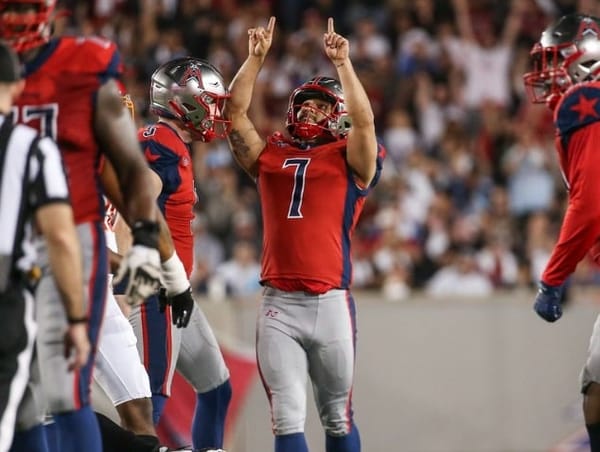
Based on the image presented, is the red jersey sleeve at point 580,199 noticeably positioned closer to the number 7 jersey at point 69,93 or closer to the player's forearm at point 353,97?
the player's forearm at point 353,97

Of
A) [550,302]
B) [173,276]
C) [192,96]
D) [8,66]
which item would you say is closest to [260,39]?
[192,96]

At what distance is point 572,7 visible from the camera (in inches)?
551

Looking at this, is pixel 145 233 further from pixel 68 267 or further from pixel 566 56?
pixel 566 56

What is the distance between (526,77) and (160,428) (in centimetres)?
431

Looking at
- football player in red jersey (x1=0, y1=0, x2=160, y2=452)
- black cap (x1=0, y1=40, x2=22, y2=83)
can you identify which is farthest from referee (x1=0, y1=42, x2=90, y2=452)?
football player in red jersey (x1=0, y1=0, x2=160, y2=452)

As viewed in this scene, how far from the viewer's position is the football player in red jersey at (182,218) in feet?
18.4

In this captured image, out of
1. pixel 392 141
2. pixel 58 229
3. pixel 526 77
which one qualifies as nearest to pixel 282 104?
pixel 392 141

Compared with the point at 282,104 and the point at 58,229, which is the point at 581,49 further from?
the point at 282,104

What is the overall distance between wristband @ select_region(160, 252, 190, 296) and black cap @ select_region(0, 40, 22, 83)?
3.50 feet

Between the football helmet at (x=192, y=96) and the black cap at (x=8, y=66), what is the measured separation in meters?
1.97

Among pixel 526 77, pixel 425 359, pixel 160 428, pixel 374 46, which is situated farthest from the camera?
pixel 374 46

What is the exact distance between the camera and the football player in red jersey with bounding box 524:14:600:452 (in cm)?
546

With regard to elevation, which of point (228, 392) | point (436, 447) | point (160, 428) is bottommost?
point (436, 447)

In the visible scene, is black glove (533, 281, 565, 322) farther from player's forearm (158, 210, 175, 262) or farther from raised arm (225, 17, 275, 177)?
player's forearm (158, 210, 175, 262)
